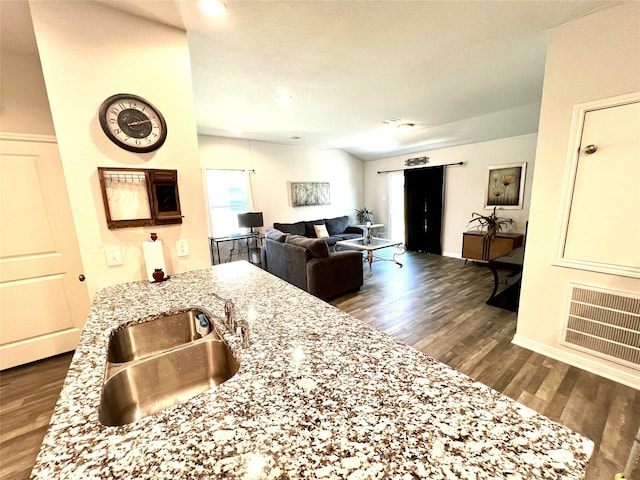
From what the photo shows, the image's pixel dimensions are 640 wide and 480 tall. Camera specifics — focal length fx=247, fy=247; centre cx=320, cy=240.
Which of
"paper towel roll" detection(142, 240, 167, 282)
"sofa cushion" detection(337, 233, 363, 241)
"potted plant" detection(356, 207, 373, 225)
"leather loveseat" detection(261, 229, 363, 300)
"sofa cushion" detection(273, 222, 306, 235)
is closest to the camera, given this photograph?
"paper towel roll" detection(142, 240, 167, 282)

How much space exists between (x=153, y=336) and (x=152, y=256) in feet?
1.99

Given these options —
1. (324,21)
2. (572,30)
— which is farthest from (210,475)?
(572,30)

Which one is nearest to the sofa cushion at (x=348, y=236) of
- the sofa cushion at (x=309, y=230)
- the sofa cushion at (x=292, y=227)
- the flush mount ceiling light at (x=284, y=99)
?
the sofa cushion at (x=309, y=230)

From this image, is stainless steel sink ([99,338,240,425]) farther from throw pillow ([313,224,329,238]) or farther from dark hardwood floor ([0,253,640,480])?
throw pillow ([313,224,329,238])

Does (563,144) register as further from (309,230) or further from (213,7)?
(309,230)

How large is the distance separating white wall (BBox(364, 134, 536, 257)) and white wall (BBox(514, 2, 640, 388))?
115 inches

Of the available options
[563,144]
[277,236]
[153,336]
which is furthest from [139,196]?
[563,144]

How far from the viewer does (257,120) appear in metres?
3.85

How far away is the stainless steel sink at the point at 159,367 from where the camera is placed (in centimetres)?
86

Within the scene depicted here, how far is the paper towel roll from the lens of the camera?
159 cm

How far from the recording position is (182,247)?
5.88ft

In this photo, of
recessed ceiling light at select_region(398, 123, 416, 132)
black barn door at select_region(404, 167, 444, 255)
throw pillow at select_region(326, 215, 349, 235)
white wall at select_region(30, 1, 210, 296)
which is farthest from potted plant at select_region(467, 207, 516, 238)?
white wall at select_region(30, 1, 210, 296)

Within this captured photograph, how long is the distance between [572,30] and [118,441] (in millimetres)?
3248

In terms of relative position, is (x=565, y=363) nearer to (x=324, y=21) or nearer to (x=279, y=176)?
(x=324, y=21)
